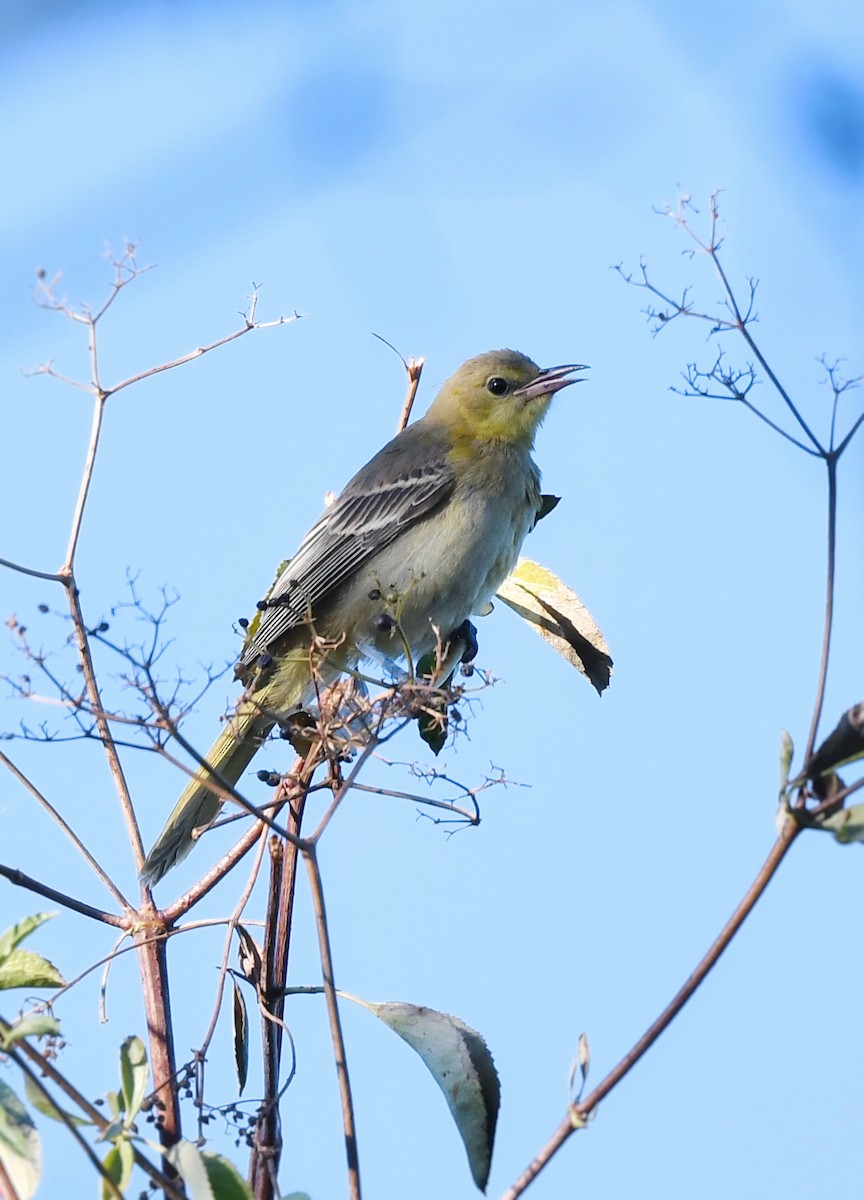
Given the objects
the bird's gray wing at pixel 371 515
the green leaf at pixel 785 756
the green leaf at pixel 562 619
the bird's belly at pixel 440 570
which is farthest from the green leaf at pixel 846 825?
the bird's gray wing at pixel 371 515

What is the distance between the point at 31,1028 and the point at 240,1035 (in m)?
1.14

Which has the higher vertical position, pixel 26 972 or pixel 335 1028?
pixel 26 972

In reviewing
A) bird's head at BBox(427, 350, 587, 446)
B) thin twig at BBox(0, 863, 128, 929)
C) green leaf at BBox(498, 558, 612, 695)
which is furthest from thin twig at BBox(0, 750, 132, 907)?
bird's head at BBox(427, 350, 587, 446)

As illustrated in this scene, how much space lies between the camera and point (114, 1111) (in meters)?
1.87

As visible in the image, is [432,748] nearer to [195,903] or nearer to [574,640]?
[574,640]

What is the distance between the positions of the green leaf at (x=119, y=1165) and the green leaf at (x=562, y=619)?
213 cm

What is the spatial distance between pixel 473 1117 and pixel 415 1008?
274mm

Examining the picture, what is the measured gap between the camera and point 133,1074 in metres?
1.93

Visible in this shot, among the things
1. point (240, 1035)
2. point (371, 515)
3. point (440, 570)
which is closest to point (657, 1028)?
point (240, 1035)

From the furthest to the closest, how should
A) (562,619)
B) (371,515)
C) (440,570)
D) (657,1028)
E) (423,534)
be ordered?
(371,515) < (423,534) < (440,570) < (562,619) < (657,1028)

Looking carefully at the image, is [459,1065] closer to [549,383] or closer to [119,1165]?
[119,1165]

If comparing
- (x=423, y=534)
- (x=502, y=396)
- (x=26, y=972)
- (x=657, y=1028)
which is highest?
(x=502, y=396)

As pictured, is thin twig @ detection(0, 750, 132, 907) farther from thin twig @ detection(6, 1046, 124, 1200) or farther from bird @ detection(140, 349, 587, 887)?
bird @ detection(140, 349, 587, 887)

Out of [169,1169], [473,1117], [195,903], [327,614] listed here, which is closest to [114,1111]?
[169,1169]
